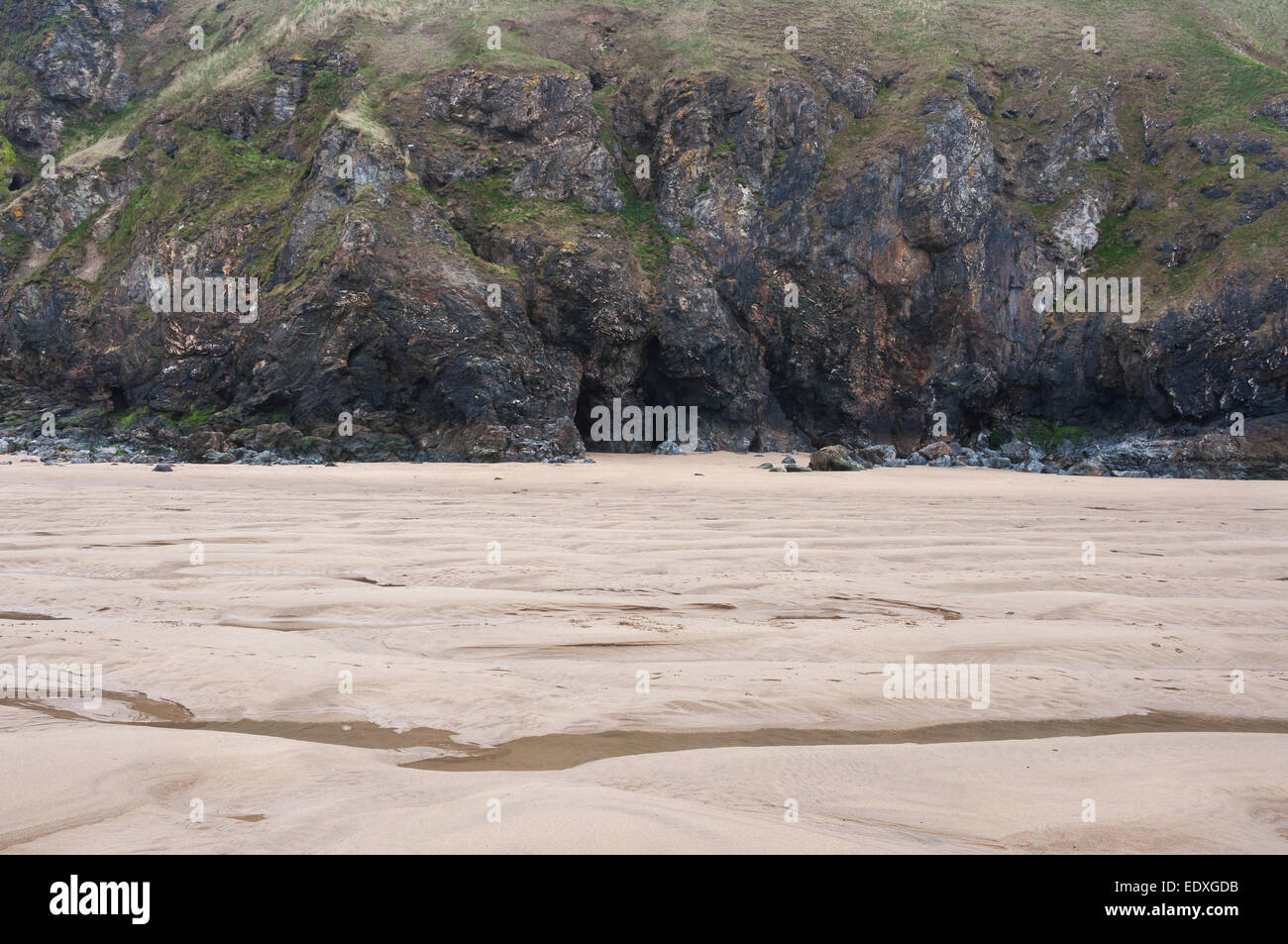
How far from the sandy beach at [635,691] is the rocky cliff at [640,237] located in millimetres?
12758

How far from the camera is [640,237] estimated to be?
22781 millimetres

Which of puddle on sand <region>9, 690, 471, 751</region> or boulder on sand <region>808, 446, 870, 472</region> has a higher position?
boulder on sand <region>808, 446, 870, 472</region>

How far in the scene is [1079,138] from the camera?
25141 mm

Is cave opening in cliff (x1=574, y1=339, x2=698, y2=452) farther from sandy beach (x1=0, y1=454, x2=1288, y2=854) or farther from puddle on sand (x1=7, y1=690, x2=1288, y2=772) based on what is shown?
puddle on sand (x1=7, y1=690, x2=1288, y2=772)

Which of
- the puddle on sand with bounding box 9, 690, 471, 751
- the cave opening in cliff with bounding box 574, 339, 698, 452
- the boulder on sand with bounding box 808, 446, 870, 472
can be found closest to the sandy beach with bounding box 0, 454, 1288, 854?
the puddle on sand with bounding box 9, 690, 471, 751

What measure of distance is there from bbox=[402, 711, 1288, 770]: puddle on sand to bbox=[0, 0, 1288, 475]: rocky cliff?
15.1 metres

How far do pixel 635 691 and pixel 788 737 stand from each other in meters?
0.56

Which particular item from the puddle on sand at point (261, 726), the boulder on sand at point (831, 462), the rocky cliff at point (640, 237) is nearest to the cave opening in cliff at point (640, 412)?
the rocky cliff at point (640, 237)

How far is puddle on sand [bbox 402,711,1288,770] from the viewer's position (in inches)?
87.4

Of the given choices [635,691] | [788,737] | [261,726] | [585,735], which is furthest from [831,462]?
[261,726]

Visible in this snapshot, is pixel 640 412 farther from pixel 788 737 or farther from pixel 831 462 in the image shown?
pixel 788 737
